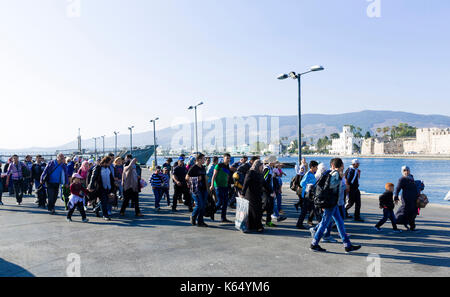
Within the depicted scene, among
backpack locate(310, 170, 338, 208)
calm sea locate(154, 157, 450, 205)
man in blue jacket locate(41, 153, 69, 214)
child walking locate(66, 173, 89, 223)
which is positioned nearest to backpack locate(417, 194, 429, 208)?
backpack locate(310, 170, 338, 208)

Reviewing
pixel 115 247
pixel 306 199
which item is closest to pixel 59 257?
pixel 115 247

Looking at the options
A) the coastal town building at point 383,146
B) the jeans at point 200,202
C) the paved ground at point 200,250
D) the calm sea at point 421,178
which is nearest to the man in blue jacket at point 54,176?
the paved ground at point 200,250

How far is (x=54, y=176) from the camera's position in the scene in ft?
34.3

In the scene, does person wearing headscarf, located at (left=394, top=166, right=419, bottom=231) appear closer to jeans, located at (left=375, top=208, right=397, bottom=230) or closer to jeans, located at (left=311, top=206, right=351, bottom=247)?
jeans, located at (left=375, top=208, right=397, bottom=230)

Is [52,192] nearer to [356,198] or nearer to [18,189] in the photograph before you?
[18,189]

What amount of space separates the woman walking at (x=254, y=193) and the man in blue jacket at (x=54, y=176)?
625 cm

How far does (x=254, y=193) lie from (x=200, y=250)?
6.93ft

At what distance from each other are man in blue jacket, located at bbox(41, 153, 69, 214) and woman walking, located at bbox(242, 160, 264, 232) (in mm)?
6250

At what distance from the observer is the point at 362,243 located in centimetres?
666

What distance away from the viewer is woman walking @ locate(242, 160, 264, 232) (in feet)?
25.3

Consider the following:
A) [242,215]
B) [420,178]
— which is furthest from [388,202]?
[420,178]

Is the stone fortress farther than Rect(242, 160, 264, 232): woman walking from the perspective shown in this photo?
Yes
